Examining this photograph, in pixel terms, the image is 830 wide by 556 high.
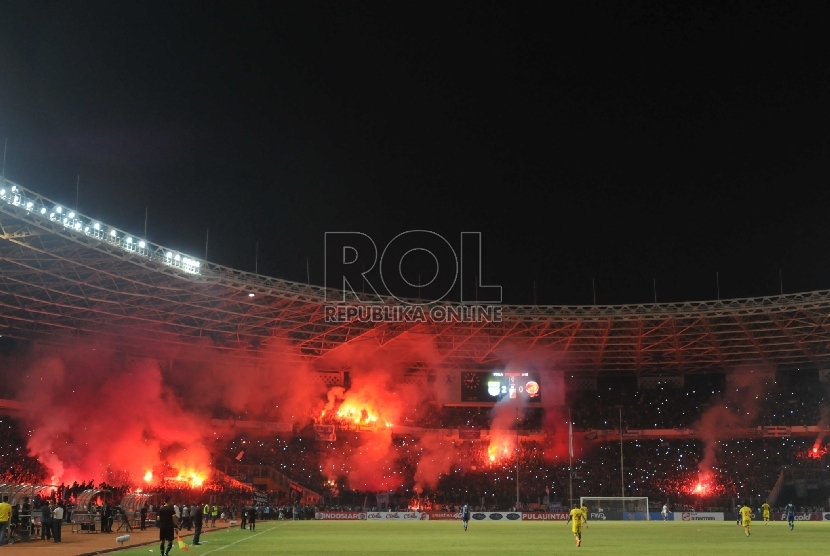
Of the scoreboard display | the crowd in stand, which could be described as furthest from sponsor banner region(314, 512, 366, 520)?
the scoreboard display

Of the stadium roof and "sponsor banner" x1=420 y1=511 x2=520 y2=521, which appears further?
"sponsor banner" x1=420 y1=511 x2=520 y2=521

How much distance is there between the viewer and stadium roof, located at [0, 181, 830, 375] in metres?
47.4

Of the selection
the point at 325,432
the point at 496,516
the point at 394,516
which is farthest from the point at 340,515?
the point at 496,516

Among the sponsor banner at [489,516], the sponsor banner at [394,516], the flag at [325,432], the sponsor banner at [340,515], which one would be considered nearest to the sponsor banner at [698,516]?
the sponsor banner at [489,516]

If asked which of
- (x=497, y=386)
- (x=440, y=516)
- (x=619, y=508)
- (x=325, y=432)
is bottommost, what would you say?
(x=440, y=516)

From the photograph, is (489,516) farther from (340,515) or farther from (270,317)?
(270,317)

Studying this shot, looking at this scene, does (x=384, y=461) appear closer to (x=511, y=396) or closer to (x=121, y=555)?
(x=511, y=396)

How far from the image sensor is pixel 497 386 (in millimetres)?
76750

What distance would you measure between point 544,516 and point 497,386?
13.5 metres

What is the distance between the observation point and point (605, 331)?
67.4 metres

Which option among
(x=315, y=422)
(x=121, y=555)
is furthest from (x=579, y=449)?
(x=121, y=555)

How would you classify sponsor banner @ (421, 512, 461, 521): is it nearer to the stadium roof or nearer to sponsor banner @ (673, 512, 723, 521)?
the stadium roof

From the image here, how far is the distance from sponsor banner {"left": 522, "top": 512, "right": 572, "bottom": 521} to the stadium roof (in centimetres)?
1414

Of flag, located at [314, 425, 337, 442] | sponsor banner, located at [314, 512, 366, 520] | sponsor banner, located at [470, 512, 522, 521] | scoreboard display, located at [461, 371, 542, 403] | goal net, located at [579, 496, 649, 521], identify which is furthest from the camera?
scoreboard display, located at [461, 371, 542, 403]
